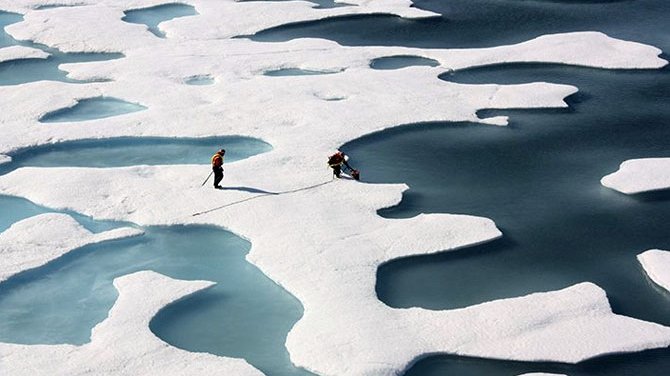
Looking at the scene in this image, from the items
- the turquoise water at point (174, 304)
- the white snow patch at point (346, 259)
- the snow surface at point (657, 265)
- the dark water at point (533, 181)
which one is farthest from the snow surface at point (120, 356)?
the snow surface at point (657, 265)

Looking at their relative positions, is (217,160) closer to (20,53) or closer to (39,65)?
(39,65)

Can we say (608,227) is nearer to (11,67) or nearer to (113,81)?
(113,81)

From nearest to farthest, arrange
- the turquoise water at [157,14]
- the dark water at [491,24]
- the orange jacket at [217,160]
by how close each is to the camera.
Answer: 1. the orange jacket at [217,160]
2. the dark water at [491,24]
3. the turquoise water at [157,14]

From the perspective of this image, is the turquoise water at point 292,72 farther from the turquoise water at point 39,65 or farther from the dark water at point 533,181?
the turquoise water at point 39,65

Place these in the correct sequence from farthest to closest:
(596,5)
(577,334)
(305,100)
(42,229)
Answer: (596,5) < (305,100) < (42,229) < (577,334)

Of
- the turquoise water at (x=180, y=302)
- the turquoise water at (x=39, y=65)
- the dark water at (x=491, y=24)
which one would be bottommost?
the turquoise water at (x=180, y=302)

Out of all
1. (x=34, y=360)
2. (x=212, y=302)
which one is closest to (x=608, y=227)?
(x=212, y=302)

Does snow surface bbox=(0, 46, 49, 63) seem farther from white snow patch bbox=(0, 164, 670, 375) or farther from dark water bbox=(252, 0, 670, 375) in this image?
white snow patch bbox=(0, 164, 670, 375)
